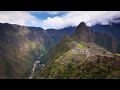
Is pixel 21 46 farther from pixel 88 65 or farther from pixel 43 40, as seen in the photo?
pixel 88 65

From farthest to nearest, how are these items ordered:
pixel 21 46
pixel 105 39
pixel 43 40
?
pixel 21 46 < pixel 43 40 < pixel 105 39

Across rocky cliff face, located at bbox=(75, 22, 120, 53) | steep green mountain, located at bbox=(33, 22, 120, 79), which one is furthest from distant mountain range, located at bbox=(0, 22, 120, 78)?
steep green mountain, located at bbox=(33, 22, 120, 79)

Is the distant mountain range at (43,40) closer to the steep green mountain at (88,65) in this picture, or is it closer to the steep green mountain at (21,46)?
the steep green mountain at (21,46)

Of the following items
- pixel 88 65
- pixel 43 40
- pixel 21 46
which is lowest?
pixel 88 65

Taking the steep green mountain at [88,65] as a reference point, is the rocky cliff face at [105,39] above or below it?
above

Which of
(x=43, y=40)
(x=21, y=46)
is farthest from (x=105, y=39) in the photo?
(x=21, y=46)

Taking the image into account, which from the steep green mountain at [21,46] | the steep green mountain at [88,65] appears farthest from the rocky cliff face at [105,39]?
the steep green mountain at [21,46]

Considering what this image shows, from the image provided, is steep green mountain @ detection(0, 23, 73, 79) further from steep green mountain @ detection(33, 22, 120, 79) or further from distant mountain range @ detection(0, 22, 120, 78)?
steep green mountain @ detection(33, 22, 120, 79)
